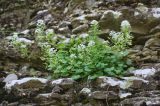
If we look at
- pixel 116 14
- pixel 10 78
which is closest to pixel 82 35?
pixel 116 14

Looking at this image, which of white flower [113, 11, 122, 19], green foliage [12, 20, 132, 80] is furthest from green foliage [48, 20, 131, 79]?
white flower [113, 11, 122, 19]

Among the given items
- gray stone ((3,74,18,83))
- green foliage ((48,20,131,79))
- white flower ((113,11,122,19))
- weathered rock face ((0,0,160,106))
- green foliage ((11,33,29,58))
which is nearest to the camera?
weathered rock face ((0,0,160,106))

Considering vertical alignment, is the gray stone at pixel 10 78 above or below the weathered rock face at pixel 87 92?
above

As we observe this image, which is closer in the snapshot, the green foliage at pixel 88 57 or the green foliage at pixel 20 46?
the green foliage at pixel 88 57

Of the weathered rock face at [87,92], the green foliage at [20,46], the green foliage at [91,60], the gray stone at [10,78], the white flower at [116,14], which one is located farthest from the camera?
the white flower at [116,14]

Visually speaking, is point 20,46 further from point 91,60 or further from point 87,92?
point 87,92

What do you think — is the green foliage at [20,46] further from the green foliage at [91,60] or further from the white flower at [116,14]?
the white flower at [116,14]

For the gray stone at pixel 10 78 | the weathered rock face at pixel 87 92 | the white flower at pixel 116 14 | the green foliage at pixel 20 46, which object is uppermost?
the white flower at pixel 116 14

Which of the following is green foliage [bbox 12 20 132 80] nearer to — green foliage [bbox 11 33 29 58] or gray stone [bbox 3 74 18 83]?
green foliage [bbox 11 33 29 58]

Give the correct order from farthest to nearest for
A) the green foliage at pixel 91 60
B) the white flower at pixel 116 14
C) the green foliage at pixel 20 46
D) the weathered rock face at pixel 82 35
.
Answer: the white flower at pixel 116 14
the green foliage at pixel 20 46
the green foliage at pixel 91 60
the weathered rock face at pixel 82 35

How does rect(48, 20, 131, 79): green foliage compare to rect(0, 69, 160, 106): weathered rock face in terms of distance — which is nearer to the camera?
rect(0, 69, 160, 106): weathered rock face

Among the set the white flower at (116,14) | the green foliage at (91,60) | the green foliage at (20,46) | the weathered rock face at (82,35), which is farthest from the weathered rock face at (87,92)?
the white flower at (116,14)

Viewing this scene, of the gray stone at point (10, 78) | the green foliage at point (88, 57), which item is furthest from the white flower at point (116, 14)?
the gray stone at point (10, 78)

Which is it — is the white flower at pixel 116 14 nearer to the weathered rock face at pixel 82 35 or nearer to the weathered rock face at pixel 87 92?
the weathered rock face at pixel 82 35
